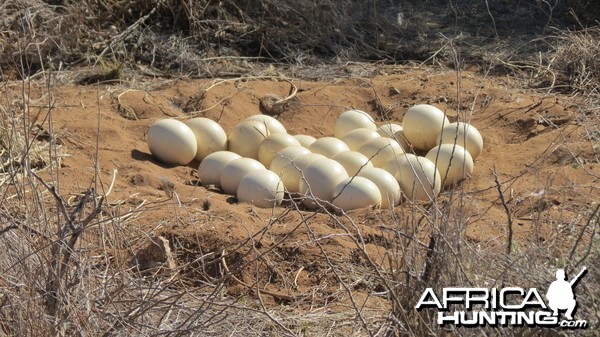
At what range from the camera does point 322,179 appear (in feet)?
18.0

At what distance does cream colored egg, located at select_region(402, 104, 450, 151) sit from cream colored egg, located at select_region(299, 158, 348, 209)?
918 mm

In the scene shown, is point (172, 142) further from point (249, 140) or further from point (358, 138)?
point (358, 138)

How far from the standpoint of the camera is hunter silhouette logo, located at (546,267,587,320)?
3.03 metres

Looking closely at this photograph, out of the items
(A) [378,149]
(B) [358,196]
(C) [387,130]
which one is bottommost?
(B) [358,196]

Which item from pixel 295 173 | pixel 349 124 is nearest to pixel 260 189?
pixel 295 173

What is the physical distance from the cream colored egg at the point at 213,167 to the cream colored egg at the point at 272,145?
0.20 m

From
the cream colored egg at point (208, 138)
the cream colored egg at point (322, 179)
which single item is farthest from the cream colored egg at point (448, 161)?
the cream colored egg at point (208, 138)

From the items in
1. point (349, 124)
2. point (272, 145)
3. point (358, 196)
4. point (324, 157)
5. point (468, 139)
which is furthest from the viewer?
point (349, 124)

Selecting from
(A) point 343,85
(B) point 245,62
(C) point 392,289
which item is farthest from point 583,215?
(B) point 245,62

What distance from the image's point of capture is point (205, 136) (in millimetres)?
6332

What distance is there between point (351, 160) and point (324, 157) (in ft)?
0.50

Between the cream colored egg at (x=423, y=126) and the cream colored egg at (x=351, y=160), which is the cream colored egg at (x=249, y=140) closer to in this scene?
the cream colored egg at (x=351, y=160)

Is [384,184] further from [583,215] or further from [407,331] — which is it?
[407,331]

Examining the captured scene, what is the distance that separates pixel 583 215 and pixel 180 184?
2590 mm
